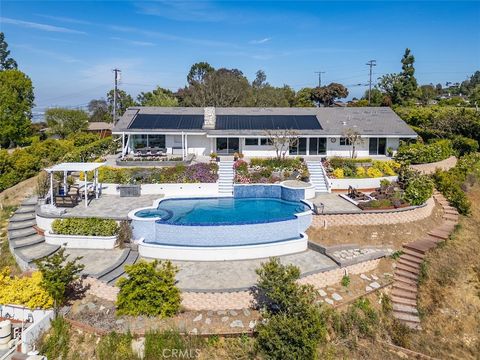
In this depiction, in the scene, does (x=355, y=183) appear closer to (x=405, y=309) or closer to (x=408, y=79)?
(x=405, y=309)

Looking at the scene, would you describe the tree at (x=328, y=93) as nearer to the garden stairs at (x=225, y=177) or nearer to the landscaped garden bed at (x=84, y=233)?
the garden stairs at (x=225, y=177)

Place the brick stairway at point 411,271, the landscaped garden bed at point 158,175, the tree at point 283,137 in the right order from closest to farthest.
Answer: the brick stairway at point 411,271, the landscaped garden bed at point 158,175, the tree at point 283,137

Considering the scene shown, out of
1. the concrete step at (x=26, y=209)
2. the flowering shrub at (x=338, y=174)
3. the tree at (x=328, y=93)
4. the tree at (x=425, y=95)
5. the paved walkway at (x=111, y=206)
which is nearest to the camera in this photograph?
the paved walkway at (x=111, y=206)

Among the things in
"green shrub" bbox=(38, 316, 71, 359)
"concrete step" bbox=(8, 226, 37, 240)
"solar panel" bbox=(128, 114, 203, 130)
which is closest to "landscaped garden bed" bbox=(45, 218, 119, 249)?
"concrete step" bbox=(8, 226, 37, 240)

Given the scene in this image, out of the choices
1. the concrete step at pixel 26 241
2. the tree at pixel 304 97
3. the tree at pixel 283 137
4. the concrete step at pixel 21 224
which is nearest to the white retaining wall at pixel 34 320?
the concrete step at pixel 26 241

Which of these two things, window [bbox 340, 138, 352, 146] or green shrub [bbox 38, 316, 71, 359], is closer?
green shrub [bbox 38, 316, 71, 359]

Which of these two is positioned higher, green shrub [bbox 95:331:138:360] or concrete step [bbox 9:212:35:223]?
concrete step [bbox 9:212:35:223]

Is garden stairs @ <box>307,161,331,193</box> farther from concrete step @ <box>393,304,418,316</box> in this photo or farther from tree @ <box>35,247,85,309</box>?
tree @ <box>35,247,85,309</box>
